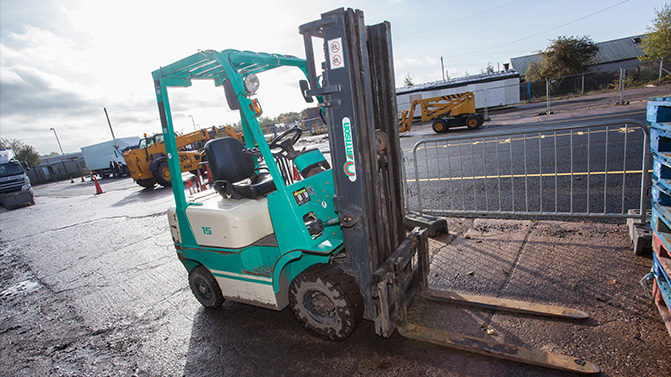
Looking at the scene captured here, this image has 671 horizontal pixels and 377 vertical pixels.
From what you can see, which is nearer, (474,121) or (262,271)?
(262,271)

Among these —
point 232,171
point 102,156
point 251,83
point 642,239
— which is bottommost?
point 642,239

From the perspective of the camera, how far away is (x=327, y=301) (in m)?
3.09

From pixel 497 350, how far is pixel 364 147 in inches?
75.2

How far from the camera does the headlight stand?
10.1ft

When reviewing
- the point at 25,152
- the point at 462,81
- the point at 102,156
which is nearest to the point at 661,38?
the point at 462,81

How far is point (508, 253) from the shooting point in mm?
4383

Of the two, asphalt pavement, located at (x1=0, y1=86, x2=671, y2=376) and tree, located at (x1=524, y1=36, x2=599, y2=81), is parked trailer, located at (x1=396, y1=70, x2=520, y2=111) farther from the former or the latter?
asphalt pavement, located at (x1=0, y1=86, x2=671, y2=376)

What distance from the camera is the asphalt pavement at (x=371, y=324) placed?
2.77 m

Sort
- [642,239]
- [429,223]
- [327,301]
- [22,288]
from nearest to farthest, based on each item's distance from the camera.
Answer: [327,301], [642,239], [429,223], [22,288]

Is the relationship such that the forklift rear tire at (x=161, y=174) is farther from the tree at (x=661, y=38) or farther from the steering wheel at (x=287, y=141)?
the tree at (x=661, y=38)

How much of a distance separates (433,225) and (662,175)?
263 cm

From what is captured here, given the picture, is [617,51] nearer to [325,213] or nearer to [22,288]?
[325,213]

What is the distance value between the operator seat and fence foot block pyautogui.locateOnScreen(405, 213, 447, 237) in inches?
99.3

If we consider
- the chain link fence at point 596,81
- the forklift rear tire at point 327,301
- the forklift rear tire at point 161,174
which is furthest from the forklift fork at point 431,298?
the chain link fence at point 596,81
